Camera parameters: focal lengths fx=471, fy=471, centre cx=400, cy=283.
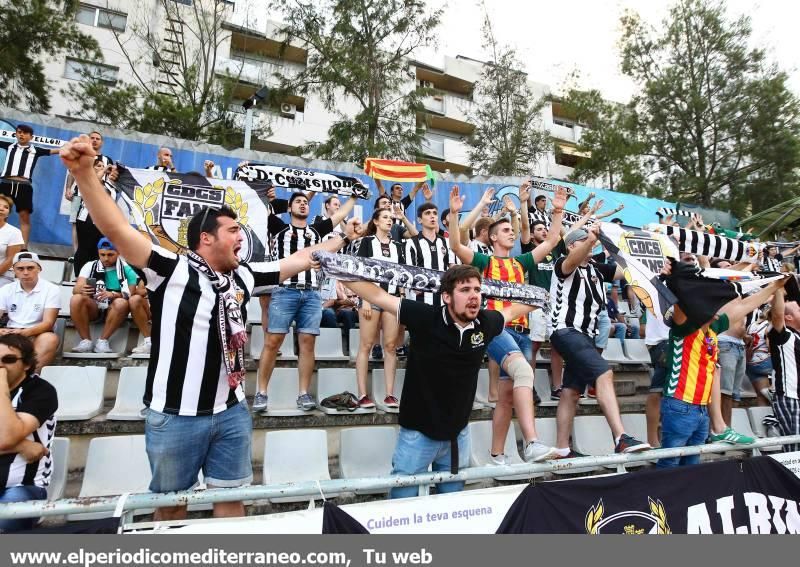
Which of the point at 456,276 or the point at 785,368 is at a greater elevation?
the point at 456,276

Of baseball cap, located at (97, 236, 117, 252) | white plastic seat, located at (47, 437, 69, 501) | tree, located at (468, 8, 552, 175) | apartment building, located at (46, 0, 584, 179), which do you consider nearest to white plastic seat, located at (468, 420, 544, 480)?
white plastic seat, located at (47, 437, 69, 501)

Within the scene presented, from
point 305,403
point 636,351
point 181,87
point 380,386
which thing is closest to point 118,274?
point 305,403

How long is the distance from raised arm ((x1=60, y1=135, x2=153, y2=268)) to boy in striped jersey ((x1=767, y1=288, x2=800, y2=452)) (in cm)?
542

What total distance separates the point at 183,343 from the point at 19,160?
656cm

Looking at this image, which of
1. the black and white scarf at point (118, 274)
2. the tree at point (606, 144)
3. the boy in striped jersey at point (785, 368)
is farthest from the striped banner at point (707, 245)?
the tree at point (606, 144)

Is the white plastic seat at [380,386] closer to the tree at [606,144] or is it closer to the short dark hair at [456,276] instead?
the short dark hair at [456,276]

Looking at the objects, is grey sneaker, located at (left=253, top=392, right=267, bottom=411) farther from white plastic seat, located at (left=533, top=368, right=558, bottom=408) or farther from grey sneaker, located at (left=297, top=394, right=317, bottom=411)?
white plastic seat, located at (left=533, top=368, right=558, bottom=408)

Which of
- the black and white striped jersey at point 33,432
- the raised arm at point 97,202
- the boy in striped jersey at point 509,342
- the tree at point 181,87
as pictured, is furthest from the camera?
the tree at point 181,87

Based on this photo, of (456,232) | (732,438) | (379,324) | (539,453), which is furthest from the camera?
(379,324)

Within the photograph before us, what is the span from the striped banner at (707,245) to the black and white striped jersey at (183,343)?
175 inches

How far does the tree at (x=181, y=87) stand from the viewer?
1363 cm

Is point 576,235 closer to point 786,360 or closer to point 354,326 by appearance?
point 786,360

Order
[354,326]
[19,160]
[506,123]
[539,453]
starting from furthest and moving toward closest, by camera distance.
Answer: [506,123], [19,160], [354,326], [539,453]

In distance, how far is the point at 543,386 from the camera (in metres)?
5.47
